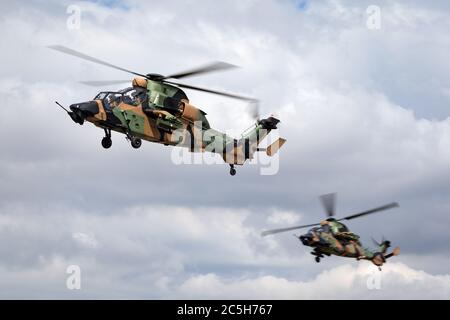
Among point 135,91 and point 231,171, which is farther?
point 231,171

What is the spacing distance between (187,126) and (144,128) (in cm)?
338

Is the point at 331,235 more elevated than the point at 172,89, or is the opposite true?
the point at 172,89

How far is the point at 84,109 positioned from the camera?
45.4 m

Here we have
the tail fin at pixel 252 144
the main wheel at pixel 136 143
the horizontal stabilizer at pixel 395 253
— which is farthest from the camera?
the horizontal stabilizer at pixel 395 253

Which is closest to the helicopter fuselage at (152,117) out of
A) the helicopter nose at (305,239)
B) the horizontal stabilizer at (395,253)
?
the helicopter nose at (305,239)

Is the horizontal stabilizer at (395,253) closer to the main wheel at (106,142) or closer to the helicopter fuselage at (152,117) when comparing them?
the helicopter fuselage at (152,117)

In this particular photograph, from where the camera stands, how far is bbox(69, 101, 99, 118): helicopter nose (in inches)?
1790

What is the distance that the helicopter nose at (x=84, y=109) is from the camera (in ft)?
149

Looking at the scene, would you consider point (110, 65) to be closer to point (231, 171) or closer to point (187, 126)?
point (187, 126)

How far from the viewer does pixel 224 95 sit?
1699 inches

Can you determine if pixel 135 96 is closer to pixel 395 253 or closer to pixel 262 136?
pixel 262 136
